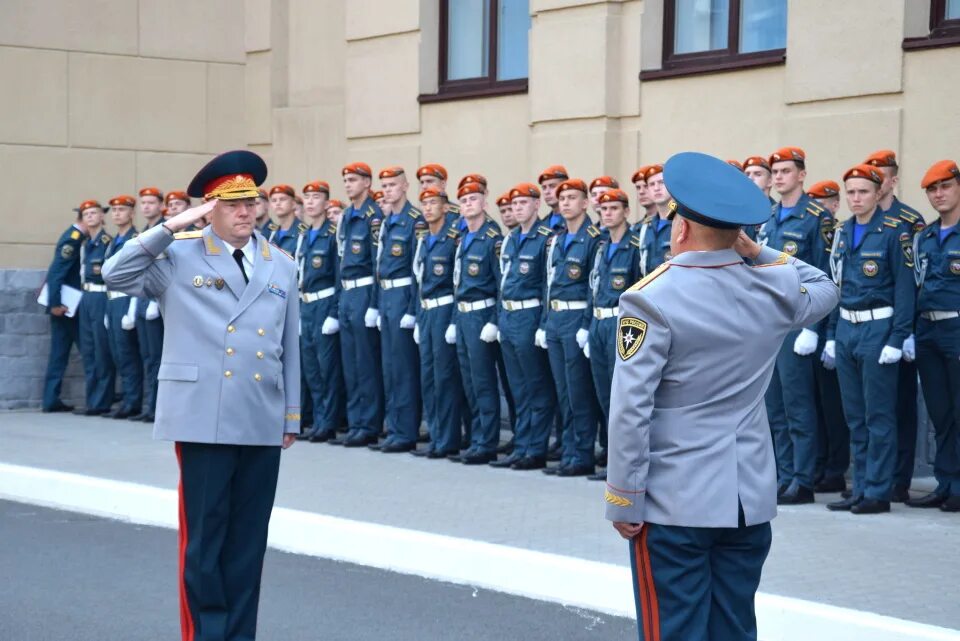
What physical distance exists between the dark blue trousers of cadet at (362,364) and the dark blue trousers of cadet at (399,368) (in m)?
0.31

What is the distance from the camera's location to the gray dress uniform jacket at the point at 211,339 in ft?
19.0

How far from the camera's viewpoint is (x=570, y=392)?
11.5 metres

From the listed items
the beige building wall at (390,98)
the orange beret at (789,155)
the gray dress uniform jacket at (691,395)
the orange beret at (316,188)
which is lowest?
the gray dress uniform jacket at (691,395)

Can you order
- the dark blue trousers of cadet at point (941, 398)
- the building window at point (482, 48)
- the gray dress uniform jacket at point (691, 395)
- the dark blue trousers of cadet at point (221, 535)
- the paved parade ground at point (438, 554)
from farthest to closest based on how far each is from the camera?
the building window at point (482, 48) < the dark blue trousers of cadet at point (941, 398) < the paved parade ground at point (438, 554) < the dark blue trousers of cadet at point (221, 535) < the gray dress uniform jacket at point (691, 395)

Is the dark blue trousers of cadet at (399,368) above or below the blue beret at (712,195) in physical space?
below

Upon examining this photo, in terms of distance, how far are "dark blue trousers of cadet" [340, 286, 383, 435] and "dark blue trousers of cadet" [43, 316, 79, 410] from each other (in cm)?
433

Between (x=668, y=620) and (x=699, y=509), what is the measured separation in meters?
0.32

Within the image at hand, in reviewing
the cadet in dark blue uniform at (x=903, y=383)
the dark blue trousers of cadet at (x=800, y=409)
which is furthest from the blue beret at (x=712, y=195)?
the dark blue trousers of cadet at (x=800, y=409)

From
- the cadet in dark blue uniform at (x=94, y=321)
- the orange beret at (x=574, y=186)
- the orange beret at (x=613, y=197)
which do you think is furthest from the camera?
the cadet in dark blue uniform at (x=94, y=321)

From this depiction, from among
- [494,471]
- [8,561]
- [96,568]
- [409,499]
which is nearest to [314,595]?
[96,568]

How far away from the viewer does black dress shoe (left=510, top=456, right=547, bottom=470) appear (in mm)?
11805

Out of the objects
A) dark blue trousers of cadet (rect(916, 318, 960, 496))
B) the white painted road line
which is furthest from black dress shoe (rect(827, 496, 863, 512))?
the white painted road line

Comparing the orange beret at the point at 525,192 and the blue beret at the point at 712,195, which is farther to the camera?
the orange beret at the point at 525,192

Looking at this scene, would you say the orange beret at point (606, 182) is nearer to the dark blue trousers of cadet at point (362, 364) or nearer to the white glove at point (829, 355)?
the white glove at point (829, 355)
